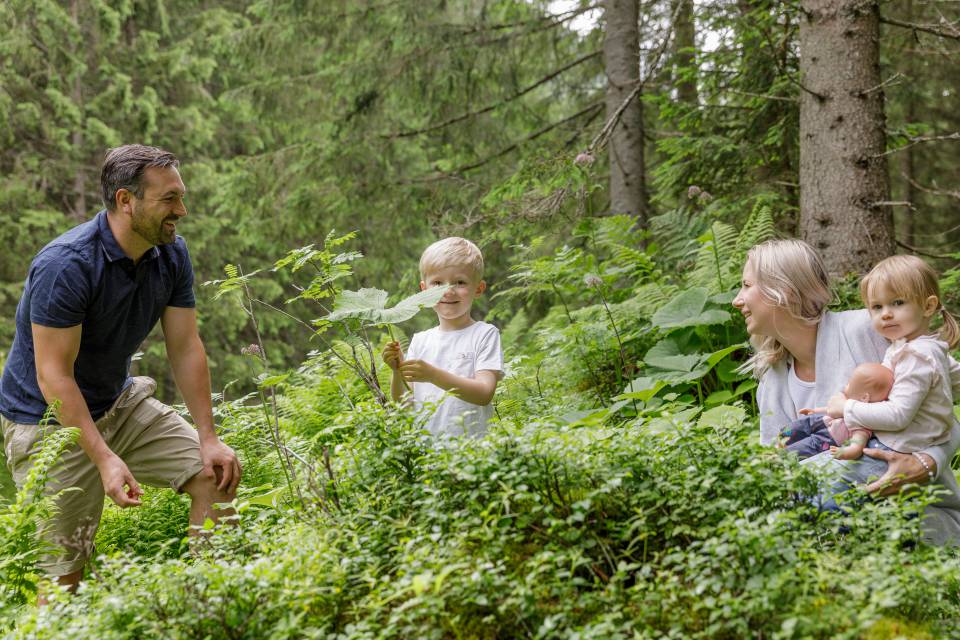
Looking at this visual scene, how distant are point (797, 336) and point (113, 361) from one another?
2989 millimetres

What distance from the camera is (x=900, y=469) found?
277 cm

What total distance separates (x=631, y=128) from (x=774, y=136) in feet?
5.62

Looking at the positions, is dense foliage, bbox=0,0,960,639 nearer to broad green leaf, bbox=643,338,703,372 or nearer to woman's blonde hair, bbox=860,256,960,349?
broad green leaf, bbox=643,338,703,372

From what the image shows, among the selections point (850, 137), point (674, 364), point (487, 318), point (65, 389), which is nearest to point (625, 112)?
point (850, 137)

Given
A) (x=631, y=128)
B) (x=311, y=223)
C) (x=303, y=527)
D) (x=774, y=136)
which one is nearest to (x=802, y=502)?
(x=303, y=527)

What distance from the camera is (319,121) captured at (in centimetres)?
1148

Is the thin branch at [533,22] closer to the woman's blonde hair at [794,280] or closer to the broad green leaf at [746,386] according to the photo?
the broad green leaf at [746,386]

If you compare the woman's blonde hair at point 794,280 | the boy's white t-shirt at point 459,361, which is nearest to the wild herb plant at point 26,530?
the boy's white t-shirt at point 459,361

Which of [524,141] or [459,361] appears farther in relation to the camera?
[524,141]

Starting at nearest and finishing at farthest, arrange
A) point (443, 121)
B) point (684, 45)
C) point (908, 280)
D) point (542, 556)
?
point (542, 556) → point (908, 280) → point (684, 45) → point (443, 121)

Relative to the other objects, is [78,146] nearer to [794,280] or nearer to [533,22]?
[533,22]

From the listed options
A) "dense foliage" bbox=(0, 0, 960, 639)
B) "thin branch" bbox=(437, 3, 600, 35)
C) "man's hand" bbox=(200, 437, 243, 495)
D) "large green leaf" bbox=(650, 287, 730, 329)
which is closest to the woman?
"dense foliage" bbox=(0, 0, 960, 639)

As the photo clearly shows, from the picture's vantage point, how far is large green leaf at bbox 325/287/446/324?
2984 millimetres

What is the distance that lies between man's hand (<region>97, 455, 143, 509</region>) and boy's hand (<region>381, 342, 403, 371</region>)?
1171 millimetres
